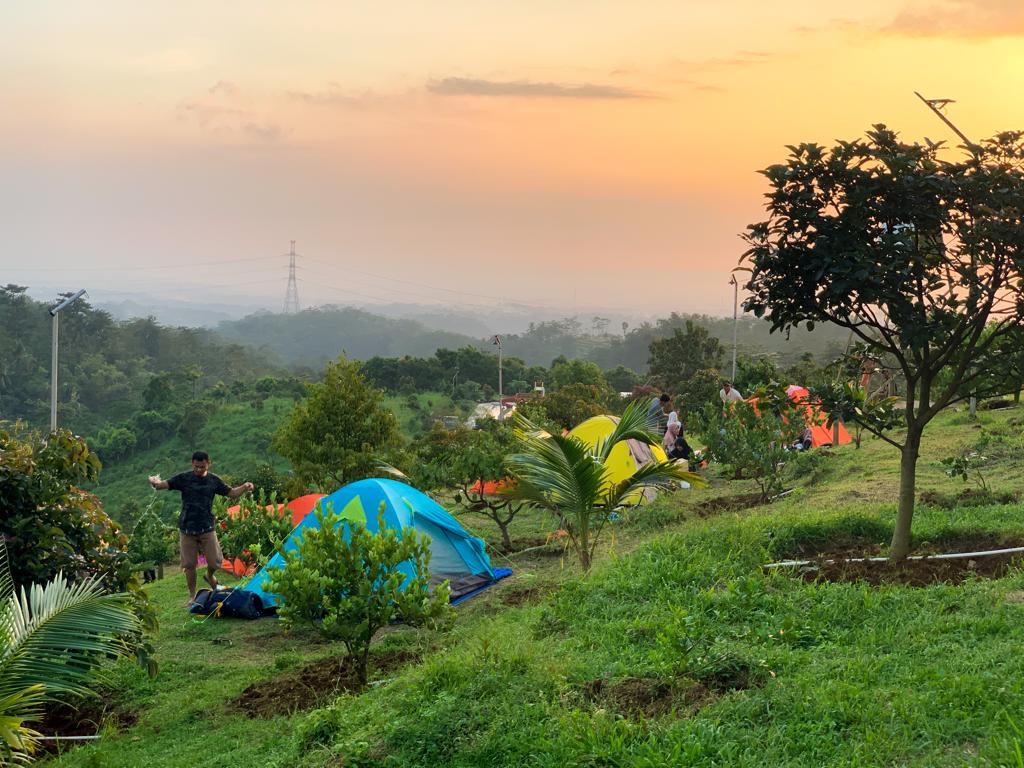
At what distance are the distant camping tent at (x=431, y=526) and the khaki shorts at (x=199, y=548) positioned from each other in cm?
48

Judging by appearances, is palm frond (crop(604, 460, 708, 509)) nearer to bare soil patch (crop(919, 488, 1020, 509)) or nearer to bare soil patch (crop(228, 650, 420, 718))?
bare soil patch (crop(228, 650, 420, 718))

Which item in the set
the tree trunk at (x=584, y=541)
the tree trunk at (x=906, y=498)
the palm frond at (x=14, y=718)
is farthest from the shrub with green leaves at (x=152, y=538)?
the tree trunk at (x=906, y=498)

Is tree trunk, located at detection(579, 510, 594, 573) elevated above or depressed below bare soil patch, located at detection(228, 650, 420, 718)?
above

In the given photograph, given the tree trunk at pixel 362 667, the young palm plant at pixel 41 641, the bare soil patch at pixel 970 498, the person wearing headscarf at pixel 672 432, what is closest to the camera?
the young palm plant at pixel 41 641

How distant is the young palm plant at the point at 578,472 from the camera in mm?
7973

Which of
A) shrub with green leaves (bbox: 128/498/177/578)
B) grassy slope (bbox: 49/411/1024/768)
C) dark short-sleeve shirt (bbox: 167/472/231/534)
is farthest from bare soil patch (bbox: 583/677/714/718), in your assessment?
shrub with green leaves (bbox: 128/498/177/578)

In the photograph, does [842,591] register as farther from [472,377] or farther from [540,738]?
[472,377]

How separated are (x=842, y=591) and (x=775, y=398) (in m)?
1.78

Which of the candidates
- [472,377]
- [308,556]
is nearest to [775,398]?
[308,556]

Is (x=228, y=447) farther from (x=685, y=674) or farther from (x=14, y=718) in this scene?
(x=685, y=674)

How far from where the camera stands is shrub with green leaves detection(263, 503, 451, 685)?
6.29 metres

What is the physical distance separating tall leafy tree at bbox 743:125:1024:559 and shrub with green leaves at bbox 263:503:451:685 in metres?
3.18

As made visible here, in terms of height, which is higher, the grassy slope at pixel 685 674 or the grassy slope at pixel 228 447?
the grassy slope at pixel 685 674

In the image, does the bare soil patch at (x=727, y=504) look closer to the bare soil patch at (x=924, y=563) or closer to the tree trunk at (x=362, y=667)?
the bare soil patch at (x=924, y=563)
